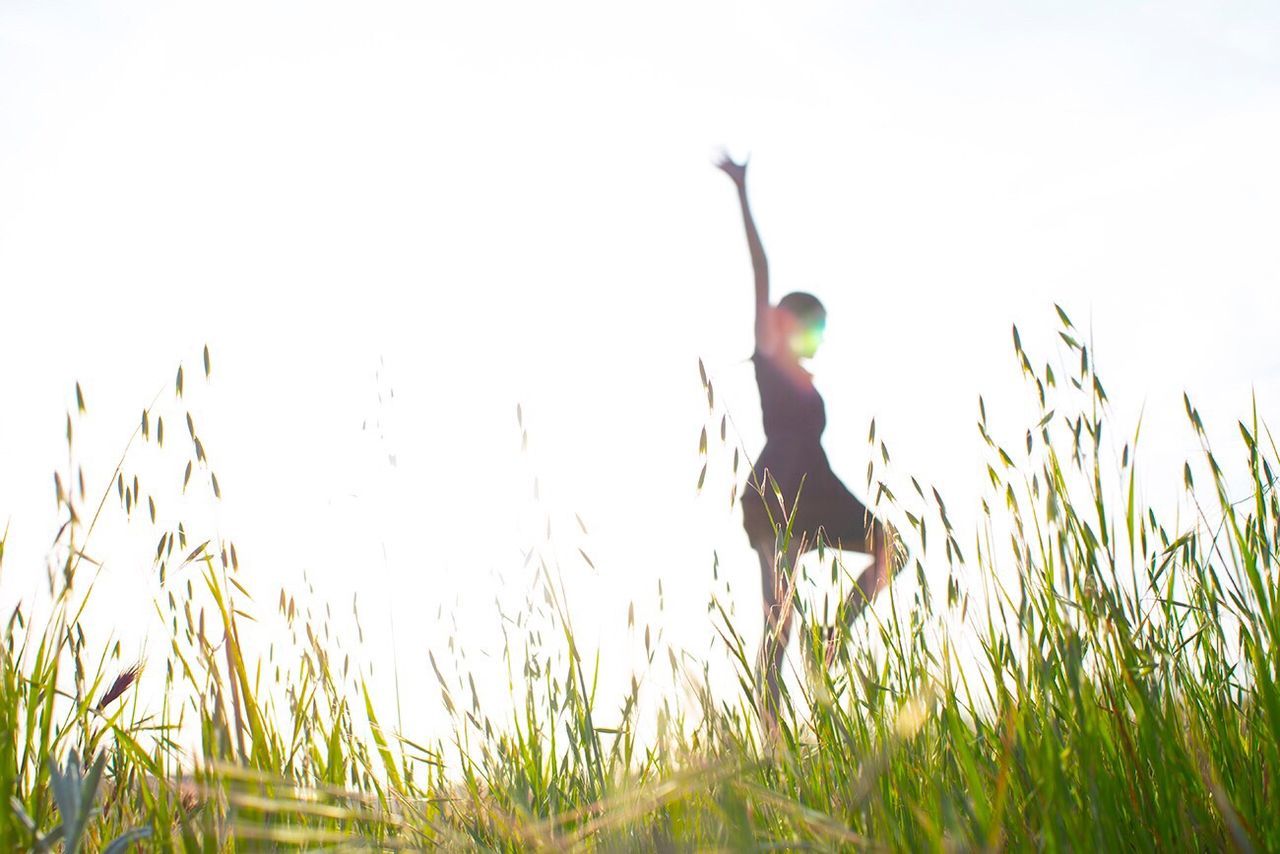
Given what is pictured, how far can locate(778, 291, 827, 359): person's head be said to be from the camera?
518 centimetres

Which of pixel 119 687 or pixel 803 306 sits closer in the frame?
pixel 119 687

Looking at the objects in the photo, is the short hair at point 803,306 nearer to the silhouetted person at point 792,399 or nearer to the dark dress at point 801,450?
the silhouetted person at point 792,399

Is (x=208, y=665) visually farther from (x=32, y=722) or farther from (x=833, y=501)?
(x=833, y=501)

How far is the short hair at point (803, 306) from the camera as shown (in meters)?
5.22

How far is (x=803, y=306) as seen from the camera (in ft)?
17.2

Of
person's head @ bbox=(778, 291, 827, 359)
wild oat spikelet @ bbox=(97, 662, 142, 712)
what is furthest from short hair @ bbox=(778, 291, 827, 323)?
wild oat spikelet @ bbox=(97, 662, 142, 712)

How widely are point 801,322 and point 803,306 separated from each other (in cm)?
10

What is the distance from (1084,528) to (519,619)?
132 centimetres

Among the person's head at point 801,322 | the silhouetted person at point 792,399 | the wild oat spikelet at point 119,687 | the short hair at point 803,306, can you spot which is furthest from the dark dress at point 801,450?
the wild oat spikelet at point 119,687

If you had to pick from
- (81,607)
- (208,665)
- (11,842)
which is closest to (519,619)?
(81,607)

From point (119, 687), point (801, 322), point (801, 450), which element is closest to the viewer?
point (119, 687)

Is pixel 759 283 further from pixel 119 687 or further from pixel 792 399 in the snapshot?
pixel 119 687

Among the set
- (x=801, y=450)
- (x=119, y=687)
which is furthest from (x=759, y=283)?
(x=119, y=687)

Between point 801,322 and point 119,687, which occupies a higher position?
point 801,322
